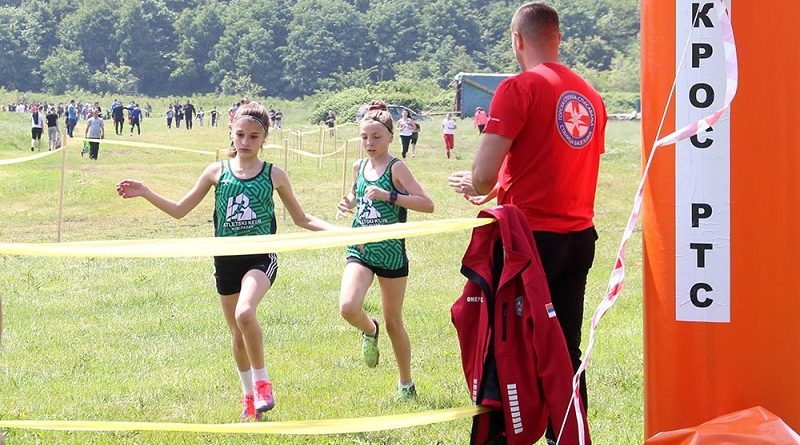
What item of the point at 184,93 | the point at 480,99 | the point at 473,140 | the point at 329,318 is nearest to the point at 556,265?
the point at 329,318

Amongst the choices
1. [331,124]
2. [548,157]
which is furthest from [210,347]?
[331,124]

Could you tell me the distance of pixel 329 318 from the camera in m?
10.0

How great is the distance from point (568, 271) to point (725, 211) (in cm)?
97

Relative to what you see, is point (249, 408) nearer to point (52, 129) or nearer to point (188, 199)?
point (188, 199)

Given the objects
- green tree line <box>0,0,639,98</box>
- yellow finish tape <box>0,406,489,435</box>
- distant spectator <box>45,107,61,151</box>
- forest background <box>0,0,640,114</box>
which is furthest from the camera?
green tree line <box>0,0,639,98</box>

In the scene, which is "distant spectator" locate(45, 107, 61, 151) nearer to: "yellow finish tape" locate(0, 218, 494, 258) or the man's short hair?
the man's short hair

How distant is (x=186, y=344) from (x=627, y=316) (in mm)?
3656

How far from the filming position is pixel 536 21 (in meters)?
5.08

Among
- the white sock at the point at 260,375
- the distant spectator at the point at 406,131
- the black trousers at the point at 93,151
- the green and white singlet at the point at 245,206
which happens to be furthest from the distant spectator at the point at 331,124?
the white sock at the point at 260,375

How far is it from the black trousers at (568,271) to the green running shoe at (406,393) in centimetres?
195

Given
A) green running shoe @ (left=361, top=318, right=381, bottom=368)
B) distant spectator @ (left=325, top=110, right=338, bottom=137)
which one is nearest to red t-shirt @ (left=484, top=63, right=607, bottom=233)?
green running shoe @ (left=361, top=318, right=381, bottom=368)

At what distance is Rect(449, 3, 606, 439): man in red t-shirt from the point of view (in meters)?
4.76

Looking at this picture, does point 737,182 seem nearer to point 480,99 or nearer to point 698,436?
point 698,436

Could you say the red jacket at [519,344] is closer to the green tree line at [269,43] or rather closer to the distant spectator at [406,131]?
the distant spectator at [406,131]
